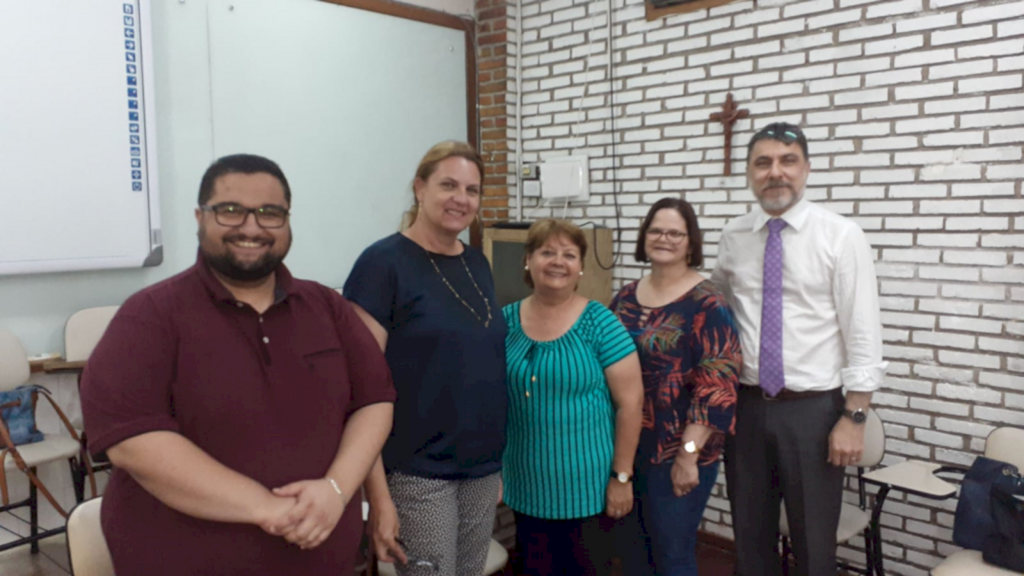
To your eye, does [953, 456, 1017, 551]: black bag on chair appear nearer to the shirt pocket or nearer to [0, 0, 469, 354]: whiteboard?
the shirt pocket

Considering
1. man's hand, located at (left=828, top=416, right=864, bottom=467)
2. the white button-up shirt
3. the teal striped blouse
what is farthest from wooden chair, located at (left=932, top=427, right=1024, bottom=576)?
the teal striped blouse

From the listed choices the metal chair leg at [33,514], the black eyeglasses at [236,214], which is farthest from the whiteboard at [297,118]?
the black eyeglasses at [236,214]

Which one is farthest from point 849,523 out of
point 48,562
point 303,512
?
point 48,562

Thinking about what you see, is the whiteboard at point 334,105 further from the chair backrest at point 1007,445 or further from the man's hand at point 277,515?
the chair backrest at point 1007,445

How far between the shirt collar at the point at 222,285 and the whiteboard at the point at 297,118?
2197mm

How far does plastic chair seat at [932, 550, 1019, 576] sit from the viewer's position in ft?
7.49

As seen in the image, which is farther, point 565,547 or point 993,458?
point 993,458

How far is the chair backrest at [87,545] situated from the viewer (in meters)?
1.60

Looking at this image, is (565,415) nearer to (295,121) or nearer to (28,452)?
(28,452)

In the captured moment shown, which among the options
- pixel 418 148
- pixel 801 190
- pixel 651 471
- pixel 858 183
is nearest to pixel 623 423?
pixel 651 471

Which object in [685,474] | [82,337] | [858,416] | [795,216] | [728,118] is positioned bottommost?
[685,474]

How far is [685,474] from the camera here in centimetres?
212

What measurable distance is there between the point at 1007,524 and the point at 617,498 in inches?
50.0

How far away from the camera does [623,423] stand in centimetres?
204
